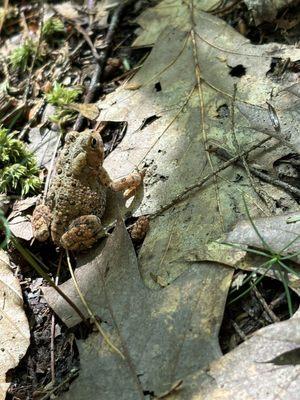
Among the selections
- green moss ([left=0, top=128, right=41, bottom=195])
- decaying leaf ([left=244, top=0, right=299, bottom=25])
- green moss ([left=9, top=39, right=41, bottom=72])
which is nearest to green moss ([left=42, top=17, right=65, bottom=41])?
green moss ([left=9, top=39, right=41, bottom=72])

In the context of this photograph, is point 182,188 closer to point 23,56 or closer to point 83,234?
point 83,234

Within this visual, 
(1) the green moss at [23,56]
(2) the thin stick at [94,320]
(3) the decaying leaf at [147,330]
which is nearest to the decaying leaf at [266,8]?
(1) the green moss at [23,56]

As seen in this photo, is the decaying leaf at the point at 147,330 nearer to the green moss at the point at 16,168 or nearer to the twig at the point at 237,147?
the twig at the point at 237,147

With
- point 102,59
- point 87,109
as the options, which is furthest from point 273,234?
point 102,59

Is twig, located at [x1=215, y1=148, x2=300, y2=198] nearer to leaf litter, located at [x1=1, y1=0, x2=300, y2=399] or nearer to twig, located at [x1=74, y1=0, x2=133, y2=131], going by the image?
leaf litter, located at [x1=1, y1=0, x2=300, y2=399]

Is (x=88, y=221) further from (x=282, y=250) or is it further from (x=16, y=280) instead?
(x=282, y=250)

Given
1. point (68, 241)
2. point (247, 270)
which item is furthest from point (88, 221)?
point (247, 270)
